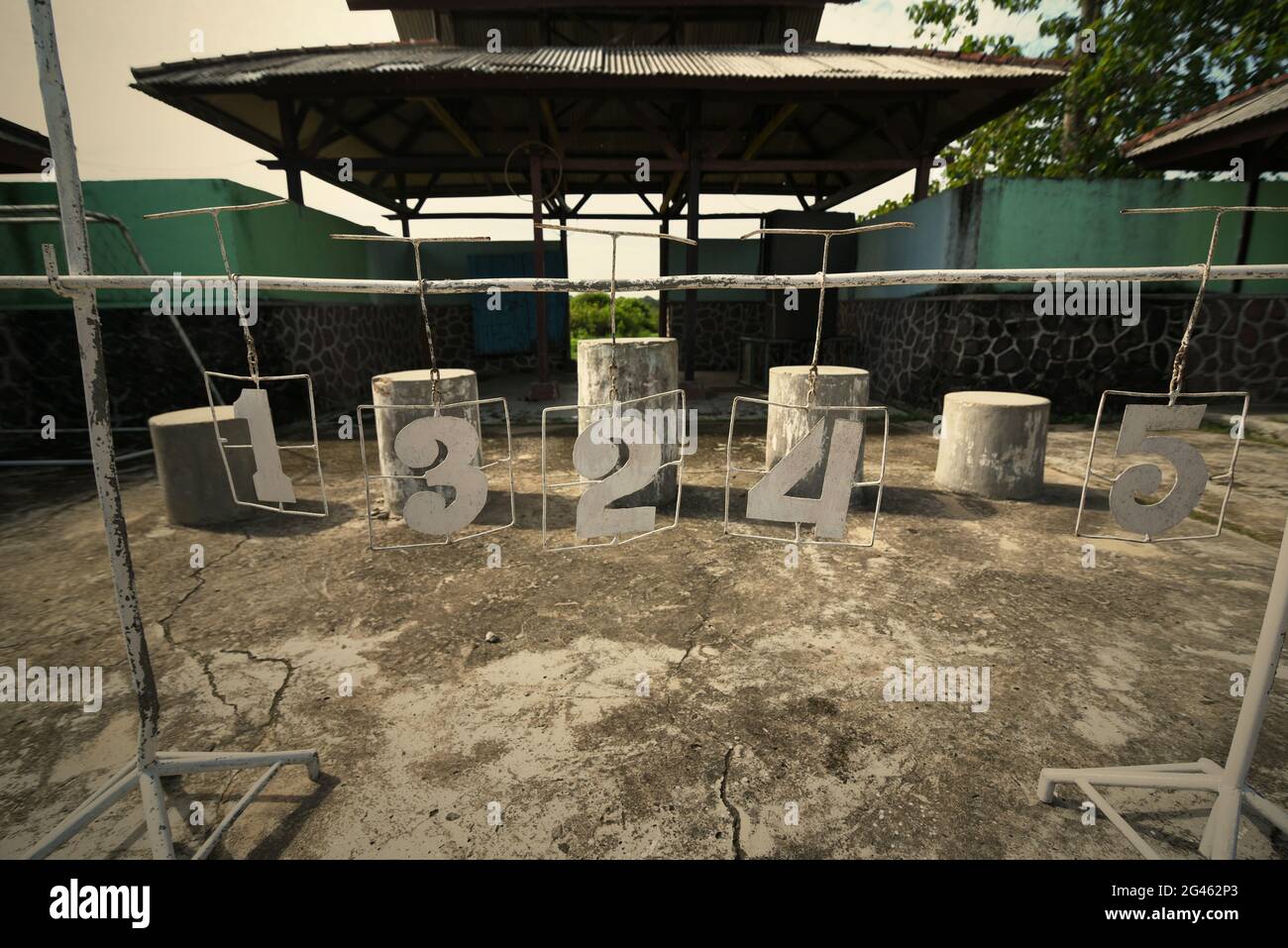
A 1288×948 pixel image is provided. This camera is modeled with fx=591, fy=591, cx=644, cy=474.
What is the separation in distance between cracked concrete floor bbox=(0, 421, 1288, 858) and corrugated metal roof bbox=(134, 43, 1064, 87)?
6.47 metres

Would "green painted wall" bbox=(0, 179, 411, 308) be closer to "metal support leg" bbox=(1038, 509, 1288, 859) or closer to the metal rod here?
the metal rod

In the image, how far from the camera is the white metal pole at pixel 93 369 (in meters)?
1.41

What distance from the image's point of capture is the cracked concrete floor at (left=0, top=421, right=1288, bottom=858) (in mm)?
1792

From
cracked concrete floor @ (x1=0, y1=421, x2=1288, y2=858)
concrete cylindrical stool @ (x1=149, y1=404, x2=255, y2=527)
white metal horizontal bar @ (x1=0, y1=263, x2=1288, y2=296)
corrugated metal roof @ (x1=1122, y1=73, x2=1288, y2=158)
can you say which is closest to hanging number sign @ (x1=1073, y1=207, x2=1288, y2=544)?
white metal horizontal bar @ (x1=0, y1=263, x2=1288, y2=296)

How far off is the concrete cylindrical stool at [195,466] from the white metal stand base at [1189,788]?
5.07 m

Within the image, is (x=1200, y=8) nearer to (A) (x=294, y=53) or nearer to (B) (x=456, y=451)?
(A) (x=294, y=53)

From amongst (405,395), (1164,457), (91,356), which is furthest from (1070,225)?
(91,356)

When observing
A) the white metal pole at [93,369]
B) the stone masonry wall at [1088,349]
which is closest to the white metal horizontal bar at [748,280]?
the white metal pole at [93,369]

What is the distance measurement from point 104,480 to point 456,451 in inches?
37.1

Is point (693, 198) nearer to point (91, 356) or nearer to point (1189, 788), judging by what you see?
point (91, 356)

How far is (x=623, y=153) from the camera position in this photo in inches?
460

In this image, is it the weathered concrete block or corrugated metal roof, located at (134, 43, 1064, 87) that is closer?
the weathered concrete block

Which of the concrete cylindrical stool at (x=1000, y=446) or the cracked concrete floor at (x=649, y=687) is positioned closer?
the cracked concrete floor at (x=649, y=687)

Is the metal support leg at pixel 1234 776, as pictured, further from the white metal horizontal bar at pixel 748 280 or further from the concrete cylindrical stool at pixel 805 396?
the concrete cylindrical stool at pixel 805 396
